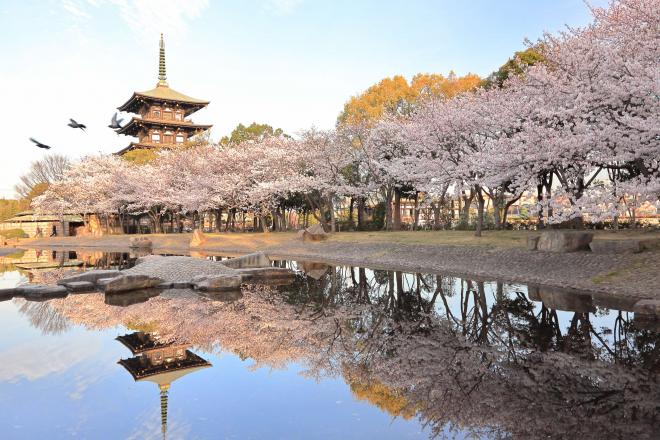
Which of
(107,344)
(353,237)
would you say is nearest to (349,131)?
(353,237)

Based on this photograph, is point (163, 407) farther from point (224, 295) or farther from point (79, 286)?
point (79, 286)

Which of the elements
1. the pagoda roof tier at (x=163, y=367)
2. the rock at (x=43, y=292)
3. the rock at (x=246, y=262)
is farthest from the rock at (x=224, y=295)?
the pagoda roof tier at (x=163, y=367)

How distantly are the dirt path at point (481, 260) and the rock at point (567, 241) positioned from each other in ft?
1.56

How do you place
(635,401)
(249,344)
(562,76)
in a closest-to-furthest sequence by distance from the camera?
1. (635,401)
2. (249,344)
3. (562,76)

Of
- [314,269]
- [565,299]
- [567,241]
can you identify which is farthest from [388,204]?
[565,299]

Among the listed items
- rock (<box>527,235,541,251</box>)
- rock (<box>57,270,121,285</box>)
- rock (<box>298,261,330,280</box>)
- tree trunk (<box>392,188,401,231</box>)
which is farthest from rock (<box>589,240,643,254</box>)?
tree trunk (<box>392,188,401,231</box>)

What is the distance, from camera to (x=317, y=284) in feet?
62.5

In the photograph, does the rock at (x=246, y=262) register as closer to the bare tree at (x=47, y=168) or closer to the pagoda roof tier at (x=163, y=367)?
the pagoda roof tier at (x=163, y=367)

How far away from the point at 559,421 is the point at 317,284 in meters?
13.3

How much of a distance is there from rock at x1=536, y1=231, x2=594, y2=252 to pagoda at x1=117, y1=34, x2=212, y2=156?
197ft

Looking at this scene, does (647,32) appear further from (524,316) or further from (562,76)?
(524,316)

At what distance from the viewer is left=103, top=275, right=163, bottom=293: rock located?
658 inches

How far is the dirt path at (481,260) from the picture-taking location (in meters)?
15.8

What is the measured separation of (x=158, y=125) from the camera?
235 ft
